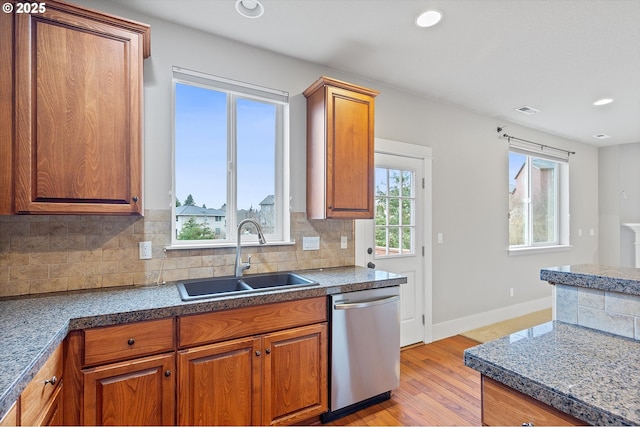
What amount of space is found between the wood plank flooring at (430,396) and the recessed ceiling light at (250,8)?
2675 millimetres

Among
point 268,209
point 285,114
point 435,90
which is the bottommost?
point 268,209

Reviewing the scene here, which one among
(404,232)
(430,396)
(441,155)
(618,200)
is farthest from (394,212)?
(618,200)

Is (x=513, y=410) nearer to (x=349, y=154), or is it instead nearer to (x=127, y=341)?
(x=127, y=341)

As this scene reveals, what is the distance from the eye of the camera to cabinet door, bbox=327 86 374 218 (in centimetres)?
235

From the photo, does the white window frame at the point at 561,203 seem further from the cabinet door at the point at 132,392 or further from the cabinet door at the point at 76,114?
the cabinet door at the point at 76,114

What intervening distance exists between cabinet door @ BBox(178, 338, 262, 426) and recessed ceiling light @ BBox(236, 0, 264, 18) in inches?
77.9

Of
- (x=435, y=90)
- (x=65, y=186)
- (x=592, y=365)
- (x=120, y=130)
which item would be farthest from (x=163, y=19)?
(x=592, y=365)

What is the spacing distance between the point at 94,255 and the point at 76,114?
0.80 meters

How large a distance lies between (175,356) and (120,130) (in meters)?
1.21

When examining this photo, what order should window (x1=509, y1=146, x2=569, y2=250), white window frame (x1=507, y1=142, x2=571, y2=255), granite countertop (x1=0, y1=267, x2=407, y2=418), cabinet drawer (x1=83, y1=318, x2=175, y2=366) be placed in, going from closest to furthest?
granite countertop (x1=0, y1=267, x2=407, y2=418)
cabinet drawer (x1=83, y1=318, x2=175, y2=366)
window (x1=509, y1=146, x2=569, y2=250)
white window frame (x1=507, y1=142, x2=571, y2=255)

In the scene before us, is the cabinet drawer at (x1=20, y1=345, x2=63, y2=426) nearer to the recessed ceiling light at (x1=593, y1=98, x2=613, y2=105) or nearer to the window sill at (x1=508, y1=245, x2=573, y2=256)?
the window sill at (x1=508, y1=245, x2=573, y2=256)

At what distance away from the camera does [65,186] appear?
158 centimetres

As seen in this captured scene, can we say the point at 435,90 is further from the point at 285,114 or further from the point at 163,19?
the point at 163,19
